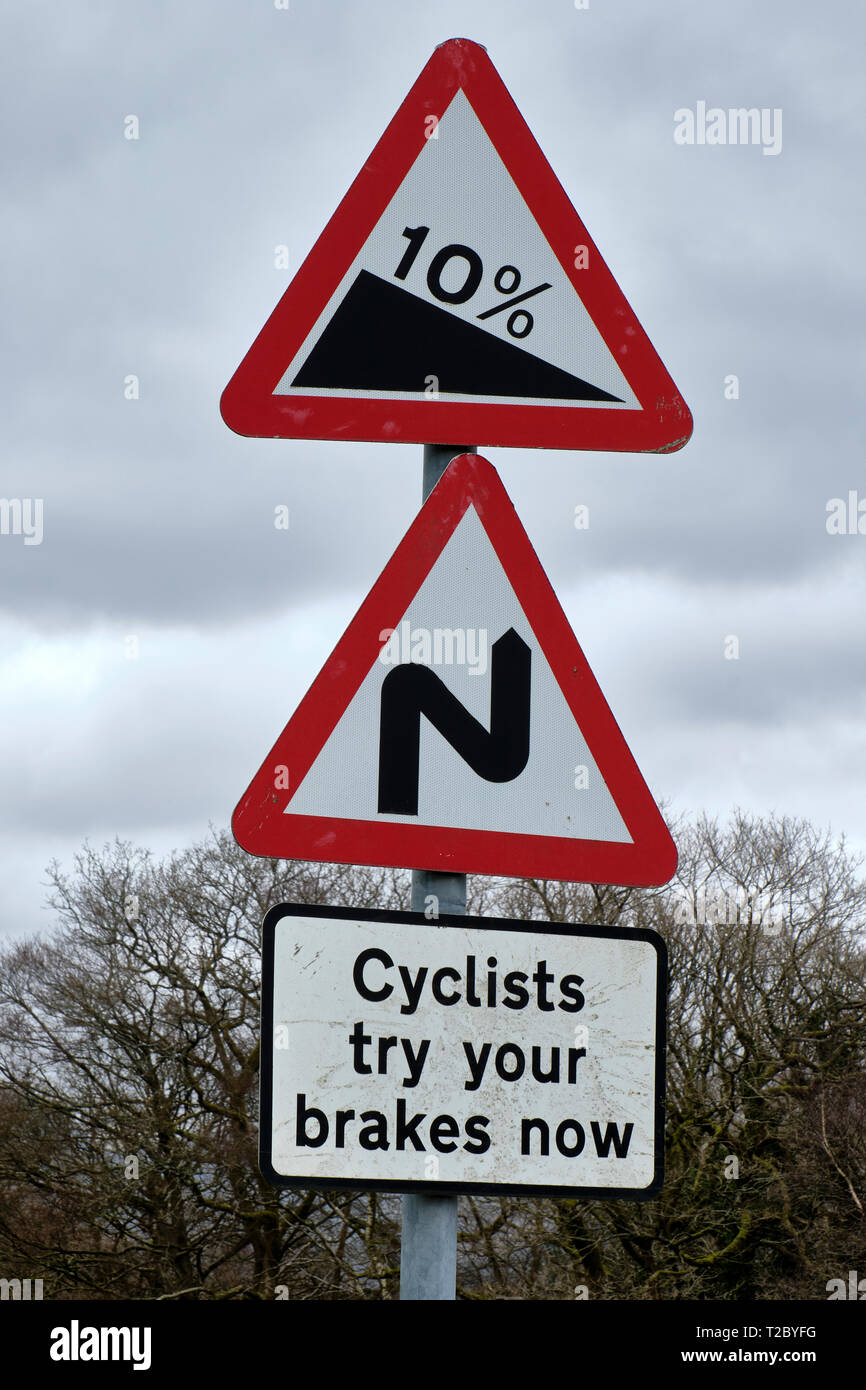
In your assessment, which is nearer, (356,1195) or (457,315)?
(457,315)

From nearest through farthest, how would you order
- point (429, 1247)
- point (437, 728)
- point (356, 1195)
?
point (429, 1247) < point (437, 728) < point (356, 1195)

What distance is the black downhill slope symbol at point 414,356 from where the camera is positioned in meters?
2.01

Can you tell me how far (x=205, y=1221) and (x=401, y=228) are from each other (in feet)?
75.2

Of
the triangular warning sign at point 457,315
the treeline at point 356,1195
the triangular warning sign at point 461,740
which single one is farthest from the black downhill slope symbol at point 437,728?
the treeline at point 356,1195

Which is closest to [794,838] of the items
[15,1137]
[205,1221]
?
[205,1221]

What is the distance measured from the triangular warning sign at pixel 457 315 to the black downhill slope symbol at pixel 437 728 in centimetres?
33

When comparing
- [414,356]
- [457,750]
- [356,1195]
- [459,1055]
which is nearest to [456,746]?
[457,750]

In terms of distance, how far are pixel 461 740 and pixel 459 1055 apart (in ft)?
1.25

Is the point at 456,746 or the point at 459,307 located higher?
the point at 459,307

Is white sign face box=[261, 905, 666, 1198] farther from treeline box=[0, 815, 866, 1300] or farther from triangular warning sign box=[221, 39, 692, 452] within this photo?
treeline box=[0, 815, 866, 1300]

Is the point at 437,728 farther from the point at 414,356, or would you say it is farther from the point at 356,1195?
the point at 356,1195

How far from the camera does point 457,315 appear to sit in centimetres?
204

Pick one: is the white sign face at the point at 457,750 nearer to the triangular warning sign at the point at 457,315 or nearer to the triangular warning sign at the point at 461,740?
the triangular warning sign at the point at 461,740

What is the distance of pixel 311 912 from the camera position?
178cm
